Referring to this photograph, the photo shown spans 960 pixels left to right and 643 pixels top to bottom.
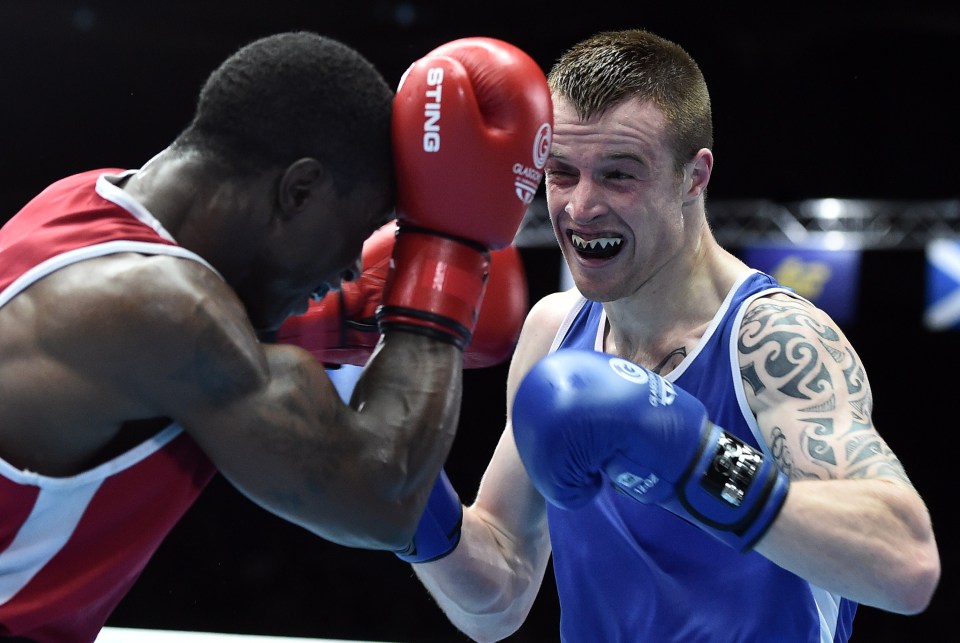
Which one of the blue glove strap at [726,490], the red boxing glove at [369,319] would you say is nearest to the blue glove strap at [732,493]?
the blue glove strap at [726,490]

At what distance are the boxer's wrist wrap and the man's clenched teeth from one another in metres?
0.47

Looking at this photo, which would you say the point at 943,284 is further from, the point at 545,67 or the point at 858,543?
the point at 858,543

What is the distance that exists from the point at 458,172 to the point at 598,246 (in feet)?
1.89

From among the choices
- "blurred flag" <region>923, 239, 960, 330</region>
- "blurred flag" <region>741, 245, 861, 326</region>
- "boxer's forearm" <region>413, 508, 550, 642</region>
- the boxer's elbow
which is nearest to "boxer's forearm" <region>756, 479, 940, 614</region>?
the boxer's elbow

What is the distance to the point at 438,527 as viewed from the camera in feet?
7.13

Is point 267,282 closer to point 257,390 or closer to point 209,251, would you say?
point 209,251

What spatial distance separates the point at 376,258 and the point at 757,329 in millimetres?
769

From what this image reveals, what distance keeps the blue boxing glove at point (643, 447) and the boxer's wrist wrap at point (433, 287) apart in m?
0.17

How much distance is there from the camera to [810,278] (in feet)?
22.3

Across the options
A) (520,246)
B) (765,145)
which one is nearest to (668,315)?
(520,246)

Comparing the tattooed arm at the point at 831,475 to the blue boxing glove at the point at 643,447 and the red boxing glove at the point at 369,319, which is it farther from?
the red boxing glove at the point at 369,319

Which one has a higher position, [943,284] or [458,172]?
[458,172]

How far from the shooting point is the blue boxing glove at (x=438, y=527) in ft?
7.07

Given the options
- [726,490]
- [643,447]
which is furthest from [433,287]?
[726,490]
